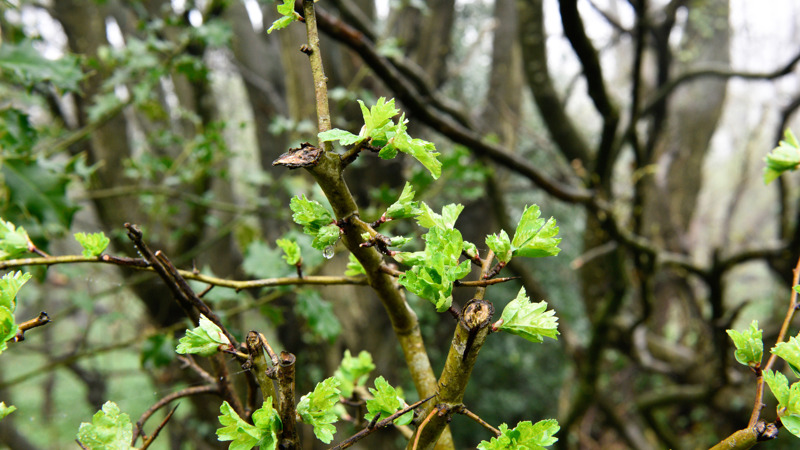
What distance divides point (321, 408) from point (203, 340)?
133 millimetres

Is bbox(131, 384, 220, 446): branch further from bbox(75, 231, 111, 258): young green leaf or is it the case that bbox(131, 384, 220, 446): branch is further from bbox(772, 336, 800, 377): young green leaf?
bbox(772, 336, 800, 377): young green leaf

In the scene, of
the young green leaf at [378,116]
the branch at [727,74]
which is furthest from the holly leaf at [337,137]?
the branch at [727,74]

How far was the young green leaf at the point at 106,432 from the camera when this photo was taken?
482 mm

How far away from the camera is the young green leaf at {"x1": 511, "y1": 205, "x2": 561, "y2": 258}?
1.62 feet

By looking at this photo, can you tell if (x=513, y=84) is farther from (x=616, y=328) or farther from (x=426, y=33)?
(x=616, y=328)

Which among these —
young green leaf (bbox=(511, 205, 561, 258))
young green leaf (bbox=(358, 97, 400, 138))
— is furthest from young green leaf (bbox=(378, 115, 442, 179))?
young green leaf (bbox=(511, 205, 561, 258))

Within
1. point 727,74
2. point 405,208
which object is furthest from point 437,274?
point 727,74

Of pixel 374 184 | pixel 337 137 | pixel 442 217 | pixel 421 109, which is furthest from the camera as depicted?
pixel 374 184

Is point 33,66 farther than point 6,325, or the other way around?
point 33,66

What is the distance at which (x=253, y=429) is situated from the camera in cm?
44

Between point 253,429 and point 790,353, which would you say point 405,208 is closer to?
point 253,429

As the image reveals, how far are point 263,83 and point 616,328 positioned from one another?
2855mm

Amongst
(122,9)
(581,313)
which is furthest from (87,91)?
(581,313)

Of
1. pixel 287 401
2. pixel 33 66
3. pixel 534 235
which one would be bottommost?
pixel 287 401
